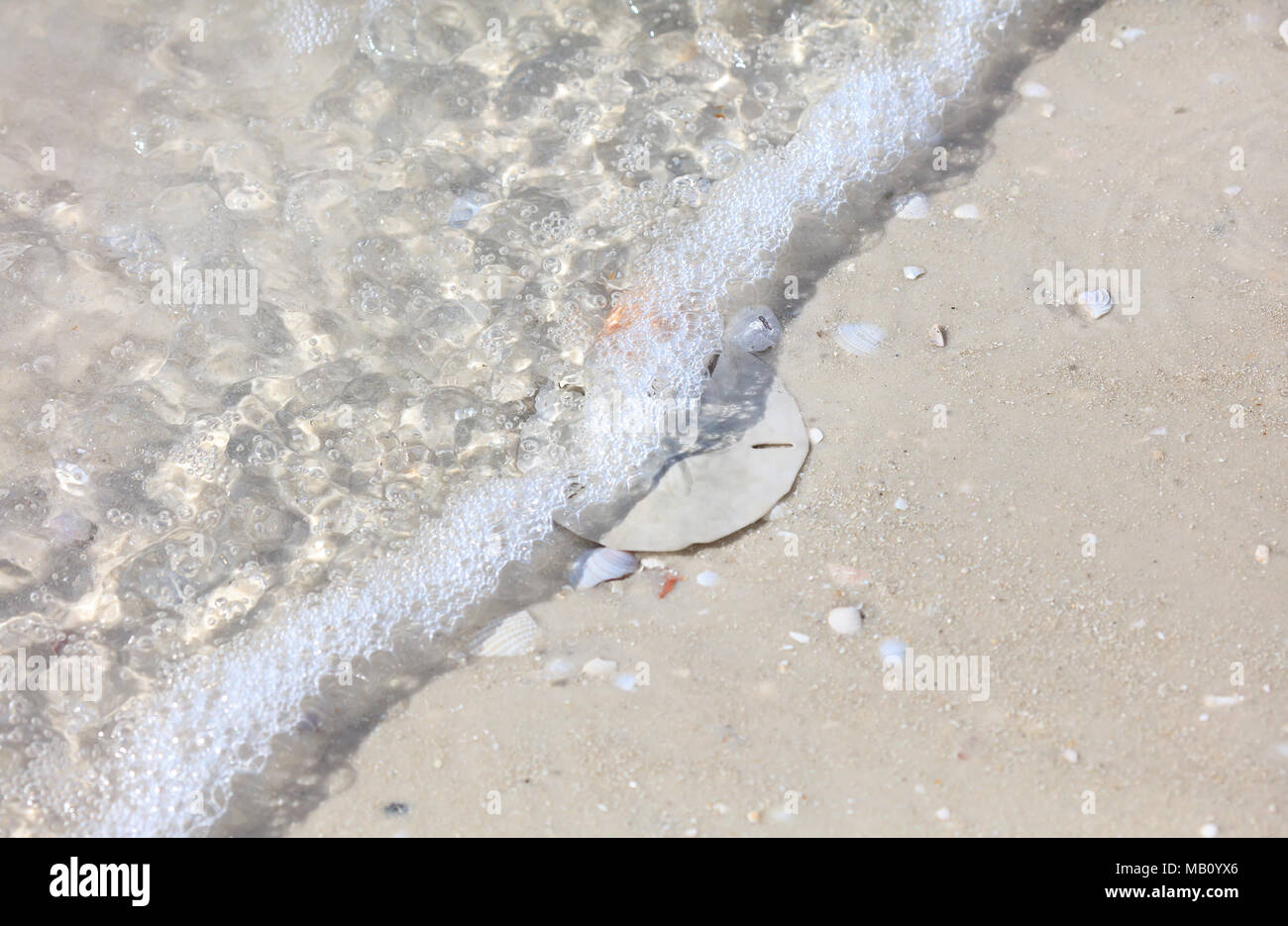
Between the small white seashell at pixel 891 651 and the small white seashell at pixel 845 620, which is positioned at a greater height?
the small white seashell at pixel 845 620

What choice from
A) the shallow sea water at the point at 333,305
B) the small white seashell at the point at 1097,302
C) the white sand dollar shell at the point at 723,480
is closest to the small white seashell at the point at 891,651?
the white sand dollar shell at the point at 723,480

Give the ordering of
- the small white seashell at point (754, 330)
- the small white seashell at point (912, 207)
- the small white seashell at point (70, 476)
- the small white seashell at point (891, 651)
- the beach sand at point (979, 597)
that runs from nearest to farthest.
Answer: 1. the beach sand at point (979, 597)
2. the small white seashell at point (891, 651)
3. the small white seashell at point (70, 476)
4. the small white seashell at point (754, 330)
5. the small white seashell at point (912, 207)

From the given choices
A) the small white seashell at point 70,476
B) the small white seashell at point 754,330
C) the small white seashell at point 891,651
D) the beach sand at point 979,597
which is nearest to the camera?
the beach sand at point 979,597

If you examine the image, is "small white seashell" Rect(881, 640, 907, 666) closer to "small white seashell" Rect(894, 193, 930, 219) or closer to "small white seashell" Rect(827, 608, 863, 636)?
"small white seashell" Rect(827, 608, 863, 636)

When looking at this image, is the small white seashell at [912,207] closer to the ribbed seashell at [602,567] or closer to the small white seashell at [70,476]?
the ribbed seashell at [602,567]

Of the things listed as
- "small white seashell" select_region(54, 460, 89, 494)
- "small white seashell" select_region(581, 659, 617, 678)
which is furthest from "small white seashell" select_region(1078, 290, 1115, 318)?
"small white seashell" select_region(54, 460, 89, 494)

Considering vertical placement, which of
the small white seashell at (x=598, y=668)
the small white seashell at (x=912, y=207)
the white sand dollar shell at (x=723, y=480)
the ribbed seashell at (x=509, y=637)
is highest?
the small white seashell at (x=912, y=207)
